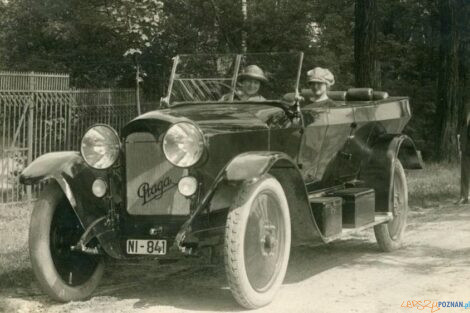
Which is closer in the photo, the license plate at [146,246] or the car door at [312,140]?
the license plate at [146,246]

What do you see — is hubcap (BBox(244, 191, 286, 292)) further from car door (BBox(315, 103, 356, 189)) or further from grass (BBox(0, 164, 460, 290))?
grass (BBox(0, 164, 460, 290))

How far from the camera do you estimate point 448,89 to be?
19688 millimetres

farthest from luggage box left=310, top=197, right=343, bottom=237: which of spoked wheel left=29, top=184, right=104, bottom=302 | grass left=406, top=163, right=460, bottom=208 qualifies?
grass left=406, top=163, right=460, bottom=208

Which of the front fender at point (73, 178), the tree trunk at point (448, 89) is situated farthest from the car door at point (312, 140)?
the tree trunk at point (448, 89)

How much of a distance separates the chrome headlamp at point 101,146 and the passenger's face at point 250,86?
4.89 ft

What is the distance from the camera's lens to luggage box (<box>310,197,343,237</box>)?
19.2 ft

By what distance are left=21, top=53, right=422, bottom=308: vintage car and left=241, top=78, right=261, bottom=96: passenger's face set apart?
4.5 inches

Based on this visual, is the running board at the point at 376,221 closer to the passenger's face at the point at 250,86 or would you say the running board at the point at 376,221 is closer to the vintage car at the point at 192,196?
the vintage car at the point at 192,196

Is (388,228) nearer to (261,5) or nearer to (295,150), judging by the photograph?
(295,150)

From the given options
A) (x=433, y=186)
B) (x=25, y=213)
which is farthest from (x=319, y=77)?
(x=433, y=186)

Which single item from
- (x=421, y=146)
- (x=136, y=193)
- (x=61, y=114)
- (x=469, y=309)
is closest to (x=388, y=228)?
(x=469, y=309)

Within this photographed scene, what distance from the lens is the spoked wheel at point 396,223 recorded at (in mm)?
7363

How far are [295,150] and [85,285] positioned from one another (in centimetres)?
213

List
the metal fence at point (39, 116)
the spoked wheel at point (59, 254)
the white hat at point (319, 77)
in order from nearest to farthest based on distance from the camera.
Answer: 1. the spoked wheel at point (59, 254)
2. the white hat at point (319, 77)
3. the metal fence at point (39, 116)
